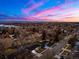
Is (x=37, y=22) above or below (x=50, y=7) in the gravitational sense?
below

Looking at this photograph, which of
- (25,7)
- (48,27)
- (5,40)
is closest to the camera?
(5,40)

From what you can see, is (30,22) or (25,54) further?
(30,22)

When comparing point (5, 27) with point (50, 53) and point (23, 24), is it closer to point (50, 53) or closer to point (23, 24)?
point (23, 24)

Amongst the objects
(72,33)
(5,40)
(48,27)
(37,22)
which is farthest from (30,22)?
(72,33)

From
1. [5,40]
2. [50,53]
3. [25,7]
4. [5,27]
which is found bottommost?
[50,53]

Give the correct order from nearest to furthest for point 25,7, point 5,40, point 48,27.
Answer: point 5,40, point 25,7, point 48,27

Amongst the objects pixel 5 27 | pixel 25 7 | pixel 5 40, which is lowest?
pixel 5 40

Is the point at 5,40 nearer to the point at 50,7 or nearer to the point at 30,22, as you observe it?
the point at 30,22

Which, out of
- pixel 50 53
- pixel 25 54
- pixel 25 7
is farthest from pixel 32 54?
pixel 25 7

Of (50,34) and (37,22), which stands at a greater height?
(37,22)
